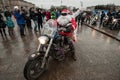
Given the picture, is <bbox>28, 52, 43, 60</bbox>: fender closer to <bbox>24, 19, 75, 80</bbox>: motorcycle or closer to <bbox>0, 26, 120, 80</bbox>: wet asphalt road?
<bbox>24, 19, 75, 80</bbox>: motorcycle

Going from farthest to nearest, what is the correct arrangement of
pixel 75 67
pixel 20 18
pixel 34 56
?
pixel 20 18 < pixel 75 67 < pixel 34 56

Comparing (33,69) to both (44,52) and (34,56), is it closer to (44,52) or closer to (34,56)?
(34,56)

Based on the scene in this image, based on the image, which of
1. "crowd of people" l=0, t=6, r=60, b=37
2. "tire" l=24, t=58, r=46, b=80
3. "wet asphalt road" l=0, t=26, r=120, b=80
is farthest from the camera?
"crowd of people" l=0, t=6, r=60, b=37

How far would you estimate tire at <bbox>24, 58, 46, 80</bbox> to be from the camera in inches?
99.6

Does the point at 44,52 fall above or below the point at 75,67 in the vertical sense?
above

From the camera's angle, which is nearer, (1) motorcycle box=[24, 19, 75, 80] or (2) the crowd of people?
(1) motorcycle box=[24, 19, 75, 80]

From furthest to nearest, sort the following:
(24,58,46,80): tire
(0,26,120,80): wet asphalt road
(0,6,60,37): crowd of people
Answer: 1. (0,6,60,37): crowd of people
2. (0,26,120,80): wet asphalt road
3. (24,58,46,80): tire

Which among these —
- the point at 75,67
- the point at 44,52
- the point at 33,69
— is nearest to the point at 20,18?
the point at 44,52

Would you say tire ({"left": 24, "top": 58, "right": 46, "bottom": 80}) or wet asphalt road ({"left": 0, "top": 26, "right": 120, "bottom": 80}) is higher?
tire ({"left": 24, "top": 58, "right": 46, "bottom": 80})

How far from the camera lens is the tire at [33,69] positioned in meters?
2.53

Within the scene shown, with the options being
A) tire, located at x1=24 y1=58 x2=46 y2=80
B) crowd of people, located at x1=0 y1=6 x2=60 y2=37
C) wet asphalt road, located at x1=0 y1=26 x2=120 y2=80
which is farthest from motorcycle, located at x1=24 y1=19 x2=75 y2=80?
crowd of people, located at x1=0 y1=6 x2=60 y2=37

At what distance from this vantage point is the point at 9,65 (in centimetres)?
353

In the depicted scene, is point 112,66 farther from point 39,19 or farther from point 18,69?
point 39,19

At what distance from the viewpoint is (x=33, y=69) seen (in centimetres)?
277
